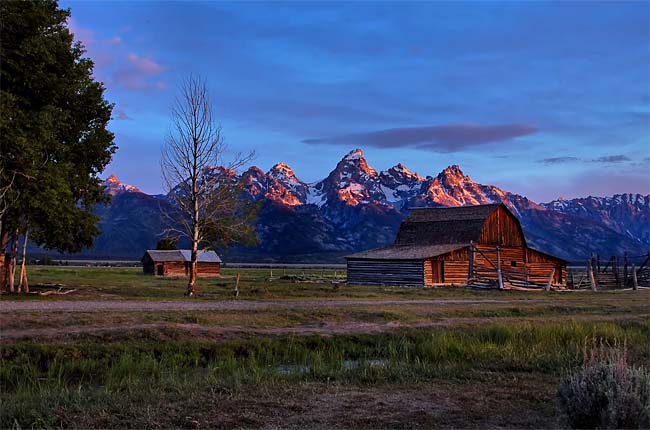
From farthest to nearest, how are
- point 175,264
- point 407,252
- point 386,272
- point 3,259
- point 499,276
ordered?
1. point 175,264
2. point 407,252
3. point 386,272
4. point 499,276
5. point 3,259

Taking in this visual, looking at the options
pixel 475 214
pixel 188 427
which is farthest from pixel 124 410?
pixel 475 214

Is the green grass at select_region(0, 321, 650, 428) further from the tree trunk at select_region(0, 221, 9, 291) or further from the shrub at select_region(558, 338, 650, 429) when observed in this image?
the tree trunk at select_region(0, 221, 9, 291)

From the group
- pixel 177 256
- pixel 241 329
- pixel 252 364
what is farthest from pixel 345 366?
pixel 177 256

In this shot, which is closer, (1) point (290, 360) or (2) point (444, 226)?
(1) point (290, 360)

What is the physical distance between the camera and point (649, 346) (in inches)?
690

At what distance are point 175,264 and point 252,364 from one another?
71433mm

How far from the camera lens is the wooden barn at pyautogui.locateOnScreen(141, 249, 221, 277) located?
82.8m

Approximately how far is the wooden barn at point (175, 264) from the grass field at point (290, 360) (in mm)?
53448

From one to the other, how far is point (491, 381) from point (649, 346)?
7.21m

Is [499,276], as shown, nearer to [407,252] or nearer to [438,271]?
[438,271]

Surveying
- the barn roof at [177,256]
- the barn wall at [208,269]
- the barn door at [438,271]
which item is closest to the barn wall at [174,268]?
the barn roof at [177,256]

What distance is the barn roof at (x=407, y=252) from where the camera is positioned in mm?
52656

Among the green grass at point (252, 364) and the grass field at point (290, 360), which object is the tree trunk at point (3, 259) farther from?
the green grass at point (252, 364)

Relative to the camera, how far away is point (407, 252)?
184 feet
